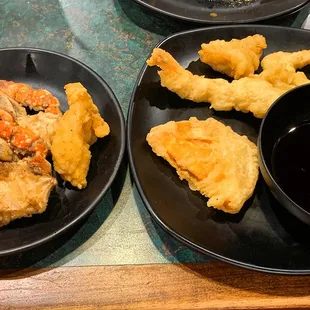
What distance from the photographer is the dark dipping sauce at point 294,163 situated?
1.28 meters

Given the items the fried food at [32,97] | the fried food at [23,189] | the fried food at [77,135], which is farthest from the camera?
the fried food at [32,97]

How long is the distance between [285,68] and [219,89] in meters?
0.25

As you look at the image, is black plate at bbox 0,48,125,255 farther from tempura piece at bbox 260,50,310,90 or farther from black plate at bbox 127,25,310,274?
tempura piece at bbox 260,50,310,90

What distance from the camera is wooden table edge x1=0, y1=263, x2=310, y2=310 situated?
124 centimetres

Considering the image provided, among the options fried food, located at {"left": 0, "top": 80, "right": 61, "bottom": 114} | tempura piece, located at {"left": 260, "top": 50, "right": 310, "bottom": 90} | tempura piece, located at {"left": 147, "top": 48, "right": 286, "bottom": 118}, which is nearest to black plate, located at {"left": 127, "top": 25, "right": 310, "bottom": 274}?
tempura piece, located at {"left": 147, "top": 48, "right": 286, "bottom": 118}

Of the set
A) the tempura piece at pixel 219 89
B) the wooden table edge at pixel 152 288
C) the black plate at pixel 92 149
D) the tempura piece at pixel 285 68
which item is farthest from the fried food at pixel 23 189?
the tempura piece at pixel 285 68

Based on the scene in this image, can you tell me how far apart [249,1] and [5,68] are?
1.02 metres

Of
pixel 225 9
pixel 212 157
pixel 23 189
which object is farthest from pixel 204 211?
pixel 225 9

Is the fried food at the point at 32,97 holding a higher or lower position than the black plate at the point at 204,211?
higher

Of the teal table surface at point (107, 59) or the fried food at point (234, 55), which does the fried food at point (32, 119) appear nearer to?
the teal table surface at point (107, 59)

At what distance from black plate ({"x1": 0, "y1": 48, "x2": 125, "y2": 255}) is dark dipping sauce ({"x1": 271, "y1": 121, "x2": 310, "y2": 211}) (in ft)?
1.57

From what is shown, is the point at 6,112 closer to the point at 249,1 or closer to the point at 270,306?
the point at 270,306

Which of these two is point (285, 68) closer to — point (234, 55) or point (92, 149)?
point (234, 55)

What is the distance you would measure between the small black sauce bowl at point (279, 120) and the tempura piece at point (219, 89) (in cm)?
7
